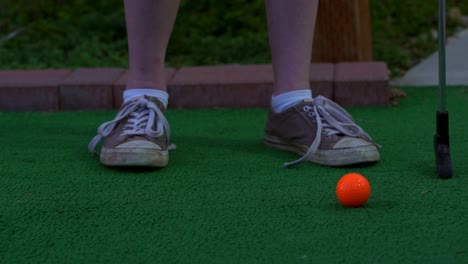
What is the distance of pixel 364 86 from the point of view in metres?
3.12

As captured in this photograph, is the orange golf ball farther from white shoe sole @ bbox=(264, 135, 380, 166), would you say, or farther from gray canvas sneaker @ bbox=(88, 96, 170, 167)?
gray canvas sneaker @ bbox=(88, 96, 170, 167)

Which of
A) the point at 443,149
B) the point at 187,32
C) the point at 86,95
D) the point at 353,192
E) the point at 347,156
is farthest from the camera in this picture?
the point at 187,32

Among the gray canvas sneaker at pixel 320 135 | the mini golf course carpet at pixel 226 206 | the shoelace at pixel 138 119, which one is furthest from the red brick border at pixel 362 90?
the shoelace at pixel 138 119

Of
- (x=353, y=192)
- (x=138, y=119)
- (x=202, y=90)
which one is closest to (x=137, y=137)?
(x=138, y=119)

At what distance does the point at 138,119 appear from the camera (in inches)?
95.0

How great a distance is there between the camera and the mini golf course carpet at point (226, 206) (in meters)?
1.62

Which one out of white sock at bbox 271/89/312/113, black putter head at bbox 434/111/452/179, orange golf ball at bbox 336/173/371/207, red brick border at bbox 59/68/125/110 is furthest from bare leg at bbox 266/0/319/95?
red brick border at bbox 59/68/125/110

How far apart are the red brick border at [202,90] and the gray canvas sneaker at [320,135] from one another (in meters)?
0.66

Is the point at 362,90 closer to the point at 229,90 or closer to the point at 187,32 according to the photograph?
the point at 229,90

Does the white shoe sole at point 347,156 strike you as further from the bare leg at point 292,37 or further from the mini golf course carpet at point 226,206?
the bare leg at point 292,37

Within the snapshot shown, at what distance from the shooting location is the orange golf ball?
6.03 ft

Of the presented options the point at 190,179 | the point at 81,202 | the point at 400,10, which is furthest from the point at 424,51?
the point at 81,202

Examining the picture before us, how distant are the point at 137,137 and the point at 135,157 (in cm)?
11

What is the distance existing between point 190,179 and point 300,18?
22.7 inches
